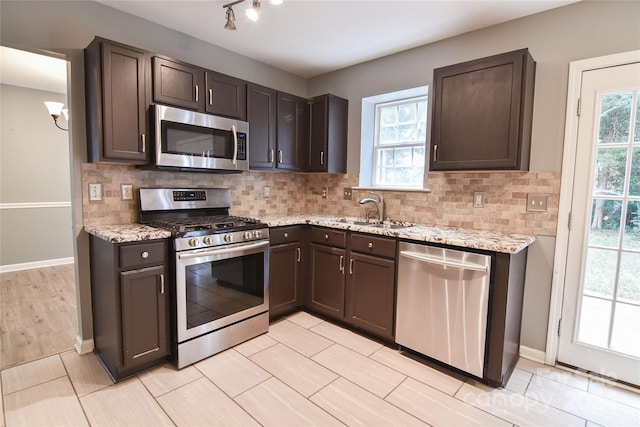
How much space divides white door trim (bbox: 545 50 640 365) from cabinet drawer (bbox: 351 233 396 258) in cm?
113

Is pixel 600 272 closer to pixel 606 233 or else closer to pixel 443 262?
pixel 606 233

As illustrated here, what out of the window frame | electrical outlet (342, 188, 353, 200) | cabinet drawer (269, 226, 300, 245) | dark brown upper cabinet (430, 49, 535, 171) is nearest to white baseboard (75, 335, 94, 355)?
cabinet drawer (269, 226, 300, 245)

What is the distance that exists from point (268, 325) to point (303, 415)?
1.03 metres

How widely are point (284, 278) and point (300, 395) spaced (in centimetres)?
110

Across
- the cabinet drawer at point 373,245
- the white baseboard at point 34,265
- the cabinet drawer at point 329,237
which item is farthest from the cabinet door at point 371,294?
the white baseboard at point 34,265

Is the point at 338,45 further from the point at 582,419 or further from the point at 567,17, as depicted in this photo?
the point at 582,419

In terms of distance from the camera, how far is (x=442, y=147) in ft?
7.97

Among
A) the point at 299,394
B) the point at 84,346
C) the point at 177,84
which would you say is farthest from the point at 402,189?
the point at 84,346

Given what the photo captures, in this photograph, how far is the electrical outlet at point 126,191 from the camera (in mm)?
2406

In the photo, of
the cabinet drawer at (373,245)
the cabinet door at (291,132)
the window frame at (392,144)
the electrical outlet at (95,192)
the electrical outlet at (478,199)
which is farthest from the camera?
the cabinet door at (291,132)

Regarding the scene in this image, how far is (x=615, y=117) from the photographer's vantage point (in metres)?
2.02

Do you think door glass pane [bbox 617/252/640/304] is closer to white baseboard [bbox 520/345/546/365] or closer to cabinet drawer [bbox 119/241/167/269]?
white baseboard [bbox 520/345/546/365]

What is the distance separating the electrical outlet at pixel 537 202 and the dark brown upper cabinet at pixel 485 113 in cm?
22

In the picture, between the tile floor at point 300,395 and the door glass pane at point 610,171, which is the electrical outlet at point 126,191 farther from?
the door glass pane at point 610,171
